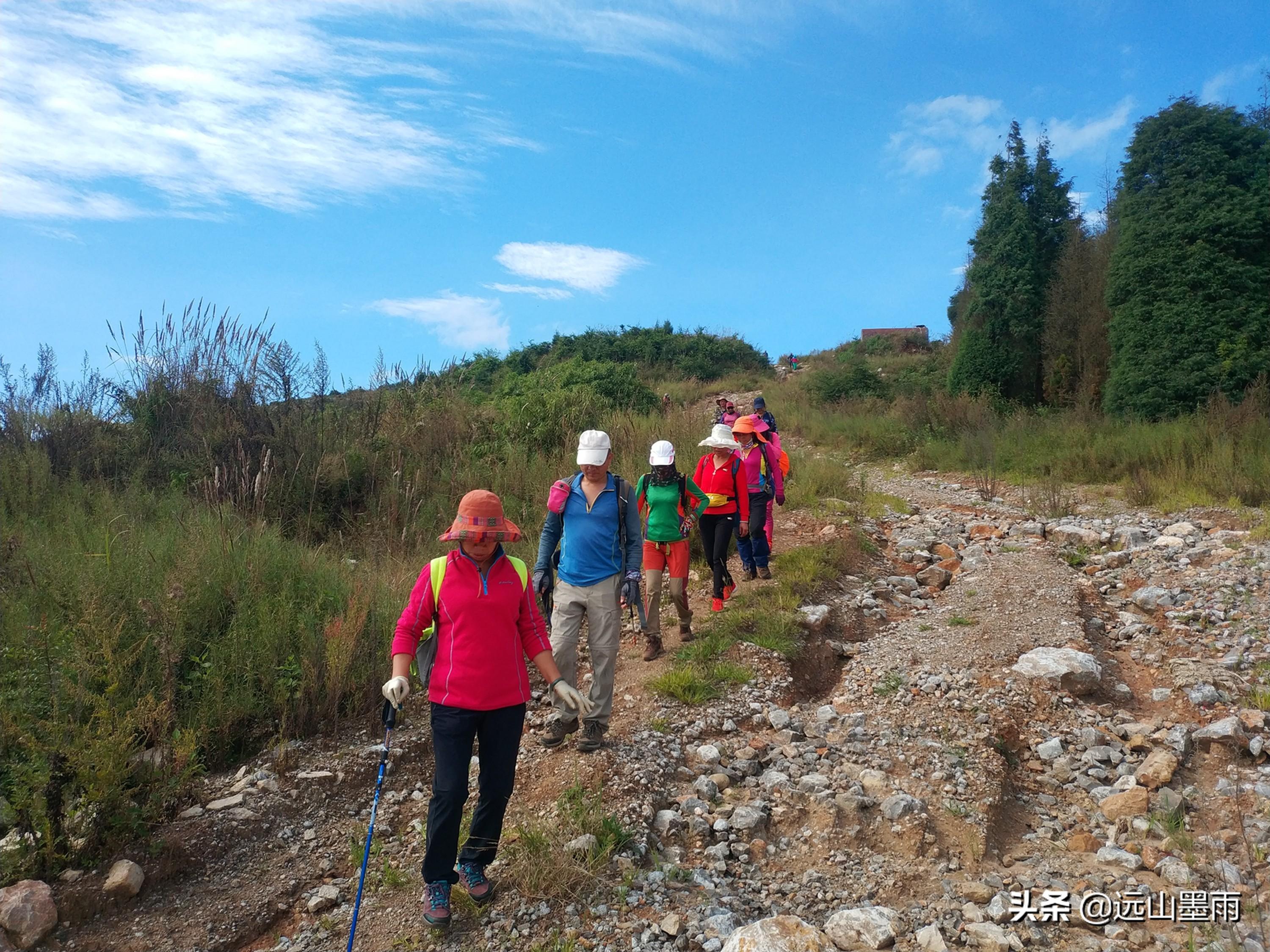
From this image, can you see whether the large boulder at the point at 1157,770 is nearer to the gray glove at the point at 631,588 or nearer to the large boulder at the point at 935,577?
the gray glove at the point at 631,588

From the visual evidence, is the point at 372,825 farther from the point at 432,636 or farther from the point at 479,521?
the point at 479,521

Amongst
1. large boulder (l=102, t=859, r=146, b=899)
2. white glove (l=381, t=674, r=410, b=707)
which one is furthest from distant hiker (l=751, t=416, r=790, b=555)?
large boulder (l=102, t=859, r=146, b=899)

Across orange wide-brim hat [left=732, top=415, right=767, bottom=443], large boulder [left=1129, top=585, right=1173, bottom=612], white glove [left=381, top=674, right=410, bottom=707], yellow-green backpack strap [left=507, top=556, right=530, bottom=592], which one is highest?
orange wide-brim hat [left=732, top=415, right=767, bottom=443]

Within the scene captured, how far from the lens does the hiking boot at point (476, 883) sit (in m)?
3.70

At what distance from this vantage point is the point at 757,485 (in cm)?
829

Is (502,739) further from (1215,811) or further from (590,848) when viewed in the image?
(1215,811)

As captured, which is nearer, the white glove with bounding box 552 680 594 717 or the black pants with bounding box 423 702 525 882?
the black pants with bounding box 423 702 525 882

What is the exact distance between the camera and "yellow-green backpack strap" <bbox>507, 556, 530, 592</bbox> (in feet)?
12.7

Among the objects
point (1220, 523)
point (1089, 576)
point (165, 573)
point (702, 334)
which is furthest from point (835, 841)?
point (702, 334)

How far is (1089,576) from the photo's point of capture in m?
9.03

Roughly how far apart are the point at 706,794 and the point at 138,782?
3.07 metres

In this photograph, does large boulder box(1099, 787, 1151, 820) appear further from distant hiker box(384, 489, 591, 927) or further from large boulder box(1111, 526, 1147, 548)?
large boulder box(1111, 526, 1147, 548)

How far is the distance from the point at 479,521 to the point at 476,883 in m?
1.67

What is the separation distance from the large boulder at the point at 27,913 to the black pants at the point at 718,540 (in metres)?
5.36
